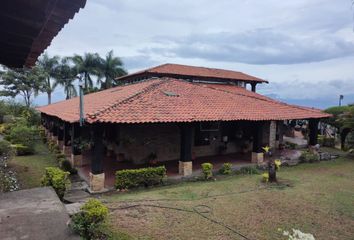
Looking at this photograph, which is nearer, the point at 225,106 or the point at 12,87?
the point at 225,106

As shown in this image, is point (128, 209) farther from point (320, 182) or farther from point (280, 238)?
point (320, 182)

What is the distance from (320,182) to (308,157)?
565 centimetres

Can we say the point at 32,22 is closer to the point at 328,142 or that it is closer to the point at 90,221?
the point at 90,221

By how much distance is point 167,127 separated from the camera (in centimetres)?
1658

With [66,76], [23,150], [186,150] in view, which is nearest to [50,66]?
[66,76]

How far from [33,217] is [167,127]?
429 inches

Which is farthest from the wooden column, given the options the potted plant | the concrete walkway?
the concrete walkway

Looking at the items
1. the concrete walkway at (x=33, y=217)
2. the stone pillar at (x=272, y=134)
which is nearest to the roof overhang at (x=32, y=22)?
the concrete walkway at (x=33, y=217)

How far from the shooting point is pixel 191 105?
1539cm

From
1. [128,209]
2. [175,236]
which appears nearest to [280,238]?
[175,236]

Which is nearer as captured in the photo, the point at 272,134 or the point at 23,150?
the point at 23,150

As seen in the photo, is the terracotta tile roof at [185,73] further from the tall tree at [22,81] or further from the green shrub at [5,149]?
the tall tree at [22,81]

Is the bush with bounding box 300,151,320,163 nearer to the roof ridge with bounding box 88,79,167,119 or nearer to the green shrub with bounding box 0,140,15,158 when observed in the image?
the roof ridge with bounding box 88,79,167,119

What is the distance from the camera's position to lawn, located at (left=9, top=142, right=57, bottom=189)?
513 inches
